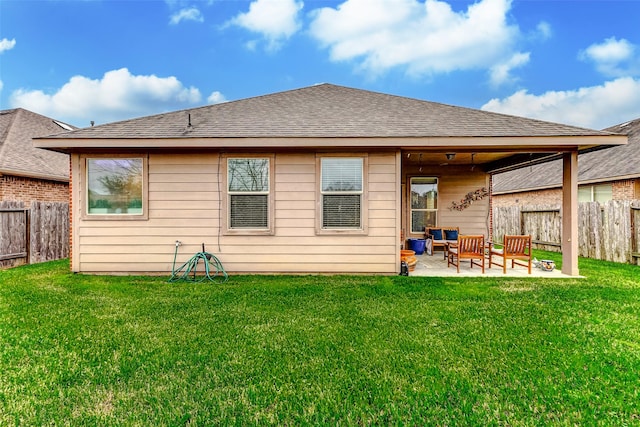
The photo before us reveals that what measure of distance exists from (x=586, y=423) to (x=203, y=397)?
8.19 ft

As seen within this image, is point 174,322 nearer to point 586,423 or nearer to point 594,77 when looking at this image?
point 586,423

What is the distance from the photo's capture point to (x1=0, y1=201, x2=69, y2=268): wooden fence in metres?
7.76

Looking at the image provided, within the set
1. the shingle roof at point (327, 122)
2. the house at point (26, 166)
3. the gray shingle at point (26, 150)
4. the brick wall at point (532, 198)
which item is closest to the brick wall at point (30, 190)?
the house at point (26, 166)

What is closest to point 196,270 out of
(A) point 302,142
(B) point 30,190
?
(A) point 302,142

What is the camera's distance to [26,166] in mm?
9391

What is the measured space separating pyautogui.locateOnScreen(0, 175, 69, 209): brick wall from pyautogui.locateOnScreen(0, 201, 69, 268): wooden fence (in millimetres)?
350

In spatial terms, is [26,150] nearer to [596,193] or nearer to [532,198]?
[596,193]

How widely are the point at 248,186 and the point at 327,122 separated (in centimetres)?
208

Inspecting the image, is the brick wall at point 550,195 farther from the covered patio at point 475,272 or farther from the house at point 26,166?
the house at point 26,166

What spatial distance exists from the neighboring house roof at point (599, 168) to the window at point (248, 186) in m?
10.5

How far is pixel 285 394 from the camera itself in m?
2.39

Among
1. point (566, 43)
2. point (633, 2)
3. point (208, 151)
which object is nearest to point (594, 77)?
point (566, 43)

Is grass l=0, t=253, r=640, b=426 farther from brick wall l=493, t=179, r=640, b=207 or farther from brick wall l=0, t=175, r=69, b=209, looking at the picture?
brick wall l=493, t=179, r=640, b=207

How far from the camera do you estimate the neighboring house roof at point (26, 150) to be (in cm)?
920
